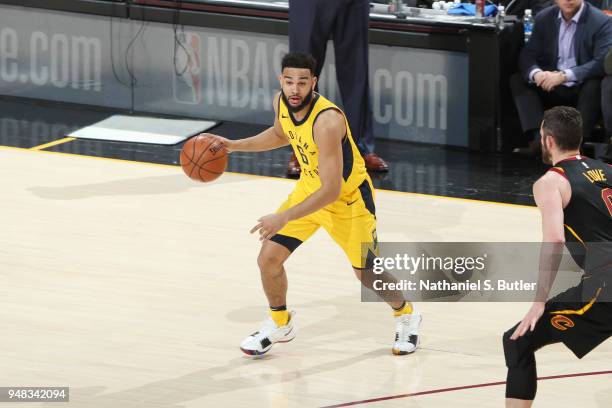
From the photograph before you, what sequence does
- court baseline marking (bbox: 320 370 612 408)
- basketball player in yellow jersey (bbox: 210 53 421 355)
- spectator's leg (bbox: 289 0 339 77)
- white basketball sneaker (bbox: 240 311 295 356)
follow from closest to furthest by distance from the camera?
court baseline marking (bbox: 320 370 612 408) < basketball player in yellow jersey (bbox: 210 53 421 355) < white basketball sneaker (bbox: 240 311 295 356) < spectator's leg (bbox: 289 0 339 77)

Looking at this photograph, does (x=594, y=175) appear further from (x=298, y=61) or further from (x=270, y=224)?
(x=298, y=61)

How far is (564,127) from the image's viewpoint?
210 inches

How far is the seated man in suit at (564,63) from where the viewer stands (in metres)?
10.1

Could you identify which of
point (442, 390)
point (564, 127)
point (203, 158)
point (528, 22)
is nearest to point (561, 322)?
point (564, 127)

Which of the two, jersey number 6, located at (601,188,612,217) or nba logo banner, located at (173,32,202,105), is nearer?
jersey number 6, located at (601,188,612,217)

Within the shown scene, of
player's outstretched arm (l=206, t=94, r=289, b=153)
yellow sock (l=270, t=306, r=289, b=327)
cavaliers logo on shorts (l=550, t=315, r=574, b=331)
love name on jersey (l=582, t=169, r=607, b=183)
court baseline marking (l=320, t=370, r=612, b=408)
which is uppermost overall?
love name on jersey (l=582, t=169, r=607, b=183)

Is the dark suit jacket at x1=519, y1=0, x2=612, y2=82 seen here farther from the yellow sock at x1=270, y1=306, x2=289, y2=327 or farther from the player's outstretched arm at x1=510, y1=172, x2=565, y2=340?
the player's outstretched arm at x1=510, y1=172, x2=565, y2=340

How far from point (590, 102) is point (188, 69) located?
12.4ft

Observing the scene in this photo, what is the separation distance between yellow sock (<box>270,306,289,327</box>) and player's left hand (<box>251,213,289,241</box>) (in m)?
0.72

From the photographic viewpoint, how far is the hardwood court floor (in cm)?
627

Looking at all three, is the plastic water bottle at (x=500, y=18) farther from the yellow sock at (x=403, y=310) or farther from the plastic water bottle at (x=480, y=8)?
the yellow sock at (x=403, y=310)

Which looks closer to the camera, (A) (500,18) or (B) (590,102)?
(B) (590,102)

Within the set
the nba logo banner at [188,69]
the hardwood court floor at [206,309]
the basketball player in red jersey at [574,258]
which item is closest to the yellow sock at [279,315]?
the hardwood court floor at [206,309]

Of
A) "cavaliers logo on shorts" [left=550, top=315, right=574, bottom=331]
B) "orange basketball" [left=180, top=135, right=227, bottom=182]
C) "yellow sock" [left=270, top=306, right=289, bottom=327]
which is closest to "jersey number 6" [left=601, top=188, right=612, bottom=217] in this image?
"cavaliers logo on shorts" [left=550, top=315, right=574, bottom=331]
